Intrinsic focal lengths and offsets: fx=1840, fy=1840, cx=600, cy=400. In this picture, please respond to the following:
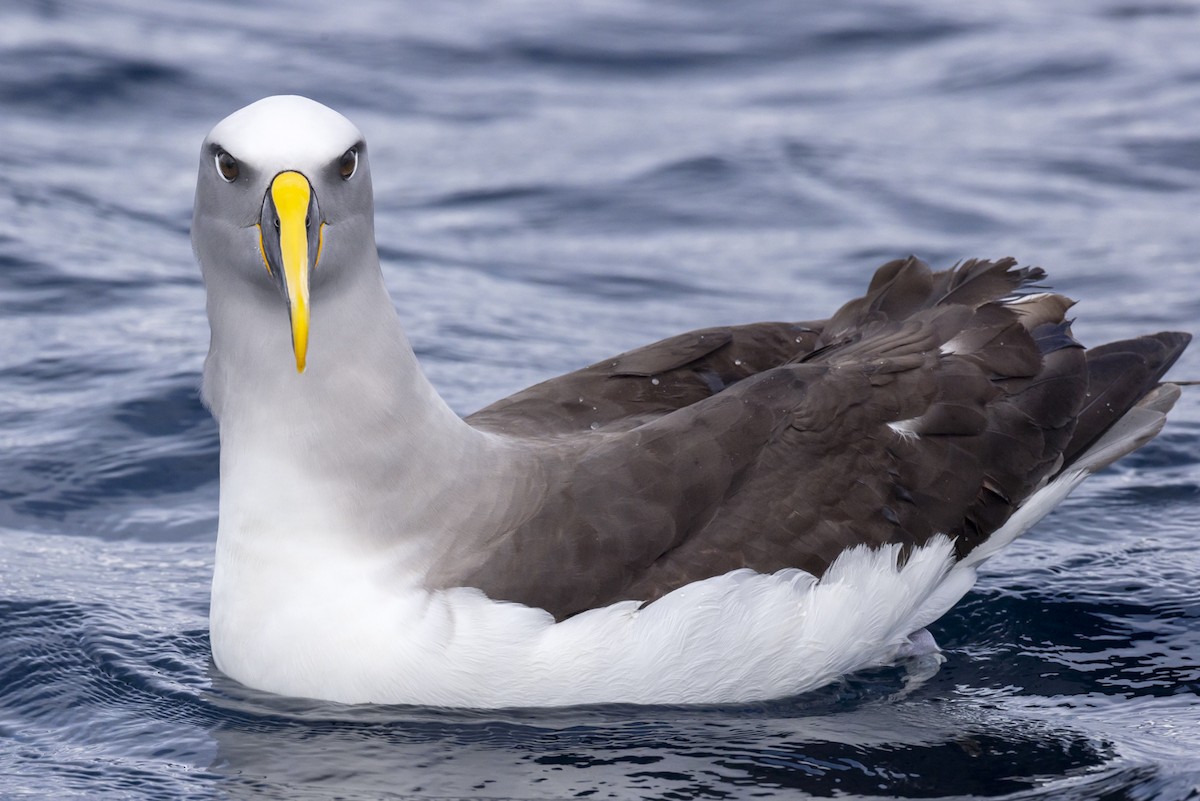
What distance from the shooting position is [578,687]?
6441 millimetres

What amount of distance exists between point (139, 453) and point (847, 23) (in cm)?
1104

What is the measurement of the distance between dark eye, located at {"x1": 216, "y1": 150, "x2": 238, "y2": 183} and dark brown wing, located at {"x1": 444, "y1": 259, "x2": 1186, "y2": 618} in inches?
61.6

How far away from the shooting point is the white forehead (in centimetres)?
603

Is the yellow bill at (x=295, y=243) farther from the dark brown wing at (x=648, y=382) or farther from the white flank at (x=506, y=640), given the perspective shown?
the dark brown wing at (x=648, y=382)

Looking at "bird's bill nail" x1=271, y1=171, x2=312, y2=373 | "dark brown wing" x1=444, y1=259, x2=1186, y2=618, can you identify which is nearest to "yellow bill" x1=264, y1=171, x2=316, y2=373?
"bird's bill nail" x1=271, y1=171, x2=312, y2=373

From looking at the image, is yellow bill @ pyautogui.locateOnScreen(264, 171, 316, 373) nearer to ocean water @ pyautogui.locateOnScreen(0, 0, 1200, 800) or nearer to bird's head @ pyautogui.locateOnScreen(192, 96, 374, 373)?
bird's head @ pyautogui.locateOnScreen(192, 96, 374, 373)

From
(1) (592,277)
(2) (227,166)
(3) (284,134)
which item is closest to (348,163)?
(3) (284,134)

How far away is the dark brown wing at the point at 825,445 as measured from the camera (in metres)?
6.52

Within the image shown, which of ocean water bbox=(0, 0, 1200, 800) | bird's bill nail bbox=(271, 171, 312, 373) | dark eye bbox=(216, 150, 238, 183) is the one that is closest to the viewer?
bird's bill nail bbox=(271, 171, 312, 373)

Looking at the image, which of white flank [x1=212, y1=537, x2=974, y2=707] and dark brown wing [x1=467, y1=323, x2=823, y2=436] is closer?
white flank [x1=212, y1=537, x2=974, y2=707]

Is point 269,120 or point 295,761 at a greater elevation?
point 269,120

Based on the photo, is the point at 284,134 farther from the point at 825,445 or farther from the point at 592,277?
the point at 592,277

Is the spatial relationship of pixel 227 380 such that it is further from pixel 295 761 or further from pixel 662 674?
pixel 662 674

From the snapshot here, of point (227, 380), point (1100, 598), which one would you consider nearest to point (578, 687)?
point (227, 380)
